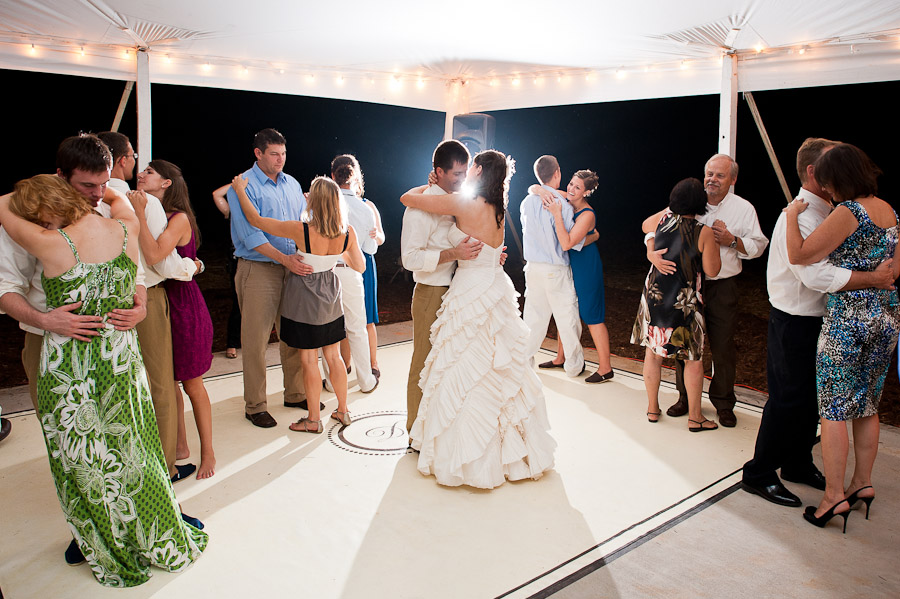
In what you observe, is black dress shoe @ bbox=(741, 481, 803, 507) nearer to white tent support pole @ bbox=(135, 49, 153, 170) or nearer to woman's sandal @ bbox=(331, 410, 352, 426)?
woman's sandal @ bbox=(331, 410, 352, 426)

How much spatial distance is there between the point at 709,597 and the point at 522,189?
16.0m

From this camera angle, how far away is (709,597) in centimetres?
210

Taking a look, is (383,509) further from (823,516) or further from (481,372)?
(823,516)

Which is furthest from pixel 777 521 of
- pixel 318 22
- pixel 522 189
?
pixel 522 189

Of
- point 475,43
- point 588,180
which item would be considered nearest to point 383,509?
point 588,180

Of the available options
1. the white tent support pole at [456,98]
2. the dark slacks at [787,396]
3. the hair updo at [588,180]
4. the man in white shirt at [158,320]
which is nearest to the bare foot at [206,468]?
the man in white shirt at [158,320]

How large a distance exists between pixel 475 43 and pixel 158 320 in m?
3.12

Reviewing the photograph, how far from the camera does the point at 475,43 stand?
14.8 ft

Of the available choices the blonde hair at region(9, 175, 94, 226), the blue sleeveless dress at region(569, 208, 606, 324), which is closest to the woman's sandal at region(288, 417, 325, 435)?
the blonde hair at region(9, 175, 94, 226)

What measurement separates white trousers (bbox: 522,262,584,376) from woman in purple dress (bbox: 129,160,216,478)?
248cm

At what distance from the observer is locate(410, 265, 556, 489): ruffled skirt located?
2.88 m

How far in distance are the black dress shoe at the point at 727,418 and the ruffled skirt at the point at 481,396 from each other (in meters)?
1.40

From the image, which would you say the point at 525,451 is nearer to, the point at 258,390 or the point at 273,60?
the point at 258,390

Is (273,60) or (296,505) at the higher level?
(273,60)
